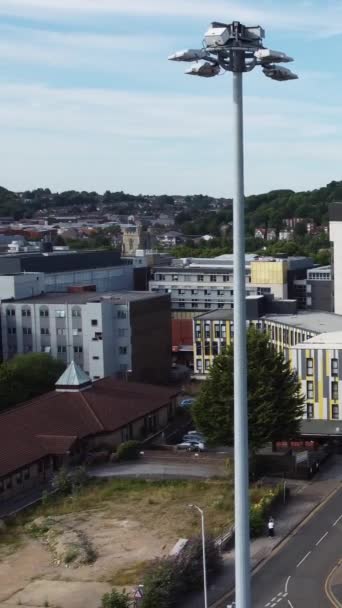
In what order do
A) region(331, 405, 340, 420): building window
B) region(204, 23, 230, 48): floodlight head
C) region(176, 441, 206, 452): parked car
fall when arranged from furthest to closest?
region(176, 441, 206, 452): parked car
region(331, 405, 340, 420): building window
region(204, 23, 230, 48): floodlight head

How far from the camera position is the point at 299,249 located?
5807 inches

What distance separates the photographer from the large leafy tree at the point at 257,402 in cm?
4291

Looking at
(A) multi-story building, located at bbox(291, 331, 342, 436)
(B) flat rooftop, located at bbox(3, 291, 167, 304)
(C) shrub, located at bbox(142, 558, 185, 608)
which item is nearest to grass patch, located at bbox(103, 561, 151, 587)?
(C) shrub, located at bbox(142, 558, 185, 608)

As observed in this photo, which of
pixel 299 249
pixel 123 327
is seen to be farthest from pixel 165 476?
pixel 299 249

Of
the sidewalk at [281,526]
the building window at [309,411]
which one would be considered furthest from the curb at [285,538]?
the building window at [309,411]

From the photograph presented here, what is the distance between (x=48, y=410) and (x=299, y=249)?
102m

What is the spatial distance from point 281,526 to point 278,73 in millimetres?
25661

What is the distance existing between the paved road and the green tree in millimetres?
23422

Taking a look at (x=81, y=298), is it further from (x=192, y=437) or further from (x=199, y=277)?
(x=199, y=277)

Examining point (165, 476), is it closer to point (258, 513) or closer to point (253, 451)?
point (253, 451)

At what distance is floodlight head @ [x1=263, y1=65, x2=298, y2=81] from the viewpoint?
12.8 metres

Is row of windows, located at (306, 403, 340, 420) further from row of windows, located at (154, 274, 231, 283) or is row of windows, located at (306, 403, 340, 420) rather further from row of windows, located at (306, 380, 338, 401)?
row of windows, located at (154, 274, 231, 283)

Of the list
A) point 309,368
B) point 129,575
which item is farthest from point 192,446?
point 129,575

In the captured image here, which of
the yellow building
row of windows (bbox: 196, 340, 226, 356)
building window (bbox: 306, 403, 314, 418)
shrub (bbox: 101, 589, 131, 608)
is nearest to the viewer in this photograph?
shrub (bbox: 101, 589, 131, 608)
